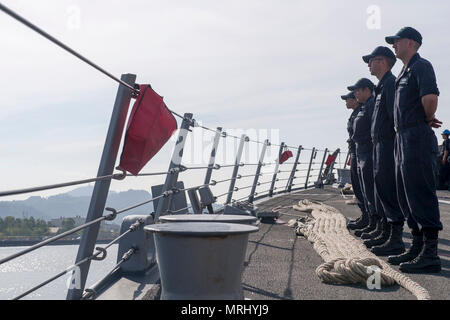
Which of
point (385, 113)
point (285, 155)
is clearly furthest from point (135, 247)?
point (285, 155)

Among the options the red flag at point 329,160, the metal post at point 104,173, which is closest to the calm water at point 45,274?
the metal post at point 104,173

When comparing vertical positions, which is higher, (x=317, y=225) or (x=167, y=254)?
(x=167, y=254)

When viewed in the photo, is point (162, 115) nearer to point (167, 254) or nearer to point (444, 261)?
point (167, 254)

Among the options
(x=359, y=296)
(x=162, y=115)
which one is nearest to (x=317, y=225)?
(x=359, y=296)

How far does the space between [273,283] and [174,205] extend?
153 cm

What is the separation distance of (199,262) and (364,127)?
305cm

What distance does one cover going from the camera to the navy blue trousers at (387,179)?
11.1 feet

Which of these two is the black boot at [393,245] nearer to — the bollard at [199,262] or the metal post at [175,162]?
the metal post at [175,162]

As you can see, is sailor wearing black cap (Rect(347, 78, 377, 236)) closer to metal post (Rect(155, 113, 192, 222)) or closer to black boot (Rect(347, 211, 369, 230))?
black boot (Rect(347, 211, 369, 230))

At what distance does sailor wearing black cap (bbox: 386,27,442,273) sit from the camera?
8.95 ft

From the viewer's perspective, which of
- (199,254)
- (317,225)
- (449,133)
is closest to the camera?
(199,254)

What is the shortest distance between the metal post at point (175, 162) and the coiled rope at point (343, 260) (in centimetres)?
117
